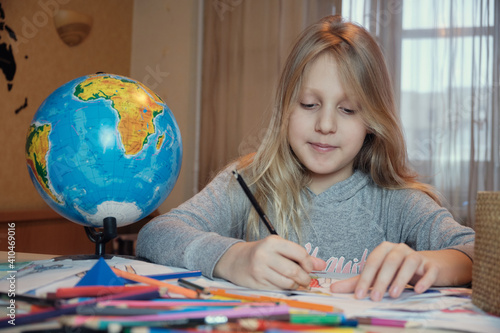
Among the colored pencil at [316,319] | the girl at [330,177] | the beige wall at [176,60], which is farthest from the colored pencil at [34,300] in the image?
the beige wall at [176,60]

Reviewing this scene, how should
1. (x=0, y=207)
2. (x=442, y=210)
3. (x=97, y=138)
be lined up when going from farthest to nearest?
A: (x=0, y=207), (x=442, y=210), (x=97, y=138)

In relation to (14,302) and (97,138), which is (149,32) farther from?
(14,302)

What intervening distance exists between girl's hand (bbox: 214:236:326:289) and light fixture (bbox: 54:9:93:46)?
91.7 inches

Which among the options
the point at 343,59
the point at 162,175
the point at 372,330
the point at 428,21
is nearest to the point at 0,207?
the point at 162,175

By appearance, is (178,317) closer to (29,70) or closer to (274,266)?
(274,266)

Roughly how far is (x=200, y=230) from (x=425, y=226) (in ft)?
1.57

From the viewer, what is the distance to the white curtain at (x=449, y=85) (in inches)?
115

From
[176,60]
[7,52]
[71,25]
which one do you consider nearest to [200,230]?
[7,52]

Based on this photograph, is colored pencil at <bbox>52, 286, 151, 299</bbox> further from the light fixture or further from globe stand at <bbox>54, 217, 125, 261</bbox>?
the light fixture

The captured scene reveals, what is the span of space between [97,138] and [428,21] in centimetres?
278

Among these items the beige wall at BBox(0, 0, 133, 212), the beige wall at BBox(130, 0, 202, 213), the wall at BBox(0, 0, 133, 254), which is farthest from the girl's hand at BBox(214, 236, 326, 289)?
the beige wall at BBox(130, 0, 202, 213)

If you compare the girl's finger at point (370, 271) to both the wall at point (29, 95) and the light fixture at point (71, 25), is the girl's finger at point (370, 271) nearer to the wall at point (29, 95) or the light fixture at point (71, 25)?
the wall at point (29, 95)

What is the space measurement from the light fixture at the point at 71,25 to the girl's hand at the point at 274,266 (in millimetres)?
2330

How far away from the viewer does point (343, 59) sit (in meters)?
1.11
